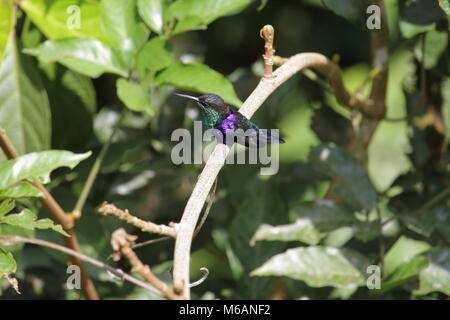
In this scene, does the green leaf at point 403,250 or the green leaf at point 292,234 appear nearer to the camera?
the green leaf at point 292,234

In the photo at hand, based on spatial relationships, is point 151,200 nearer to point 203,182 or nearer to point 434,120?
point 434,120

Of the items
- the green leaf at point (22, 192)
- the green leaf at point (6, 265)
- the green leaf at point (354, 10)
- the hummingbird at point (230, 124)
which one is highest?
the green leaf at point (354, 10)

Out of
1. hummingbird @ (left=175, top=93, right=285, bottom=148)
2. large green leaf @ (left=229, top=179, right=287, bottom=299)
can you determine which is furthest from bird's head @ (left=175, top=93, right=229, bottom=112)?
large green leaf @ (left=229, top=179, right=287, bottom=299)

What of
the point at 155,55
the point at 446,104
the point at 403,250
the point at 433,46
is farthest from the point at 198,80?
the point at 403,250

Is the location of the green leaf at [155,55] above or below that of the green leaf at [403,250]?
above

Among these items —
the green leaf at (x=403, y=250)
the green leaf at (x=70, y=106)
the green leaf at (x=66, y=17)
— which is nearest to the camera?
the green leaf at (x=66, y=17)

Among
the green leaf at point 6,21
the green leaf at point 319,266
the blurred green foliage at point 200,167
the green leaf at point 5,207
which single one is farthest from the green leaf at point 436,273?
the green leaf at point 6,21

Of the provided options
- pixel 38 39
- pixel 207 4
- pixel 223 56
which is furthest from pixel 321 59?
pixel 223 56

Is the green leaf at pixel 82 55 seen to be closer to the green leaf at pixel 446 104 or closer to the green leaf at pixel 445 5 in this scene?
the green leaf at pixel 445 5
